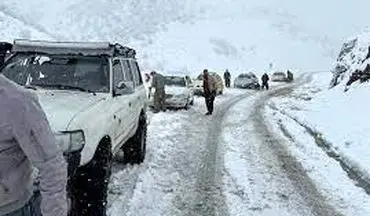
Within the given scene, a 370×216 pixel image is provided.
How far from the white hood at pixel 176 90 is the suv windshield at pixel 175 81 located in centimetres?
92

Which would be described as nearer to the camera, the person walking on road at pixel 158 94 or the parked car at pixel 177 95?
the person walking on road at pixel 158 94

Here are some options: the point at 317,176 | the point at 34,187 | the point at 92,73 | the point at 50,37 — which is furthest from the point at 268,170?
the point at 50,37

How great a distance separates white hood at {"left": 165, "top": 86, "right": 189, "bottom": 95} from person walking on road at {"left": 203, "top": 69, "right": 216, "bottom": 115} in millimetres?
1441

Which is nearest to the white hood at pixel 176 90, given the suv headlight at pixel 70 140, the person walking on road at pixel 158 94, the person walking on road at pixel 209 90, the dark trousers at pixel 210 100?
the person walking on road at pixel 158 94

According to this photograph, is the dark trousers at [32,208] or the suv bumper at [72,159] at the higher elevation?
the dark trousers at [32,208]

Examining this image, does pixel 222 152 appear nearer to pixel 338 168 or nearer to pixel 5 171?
pixel 338 168

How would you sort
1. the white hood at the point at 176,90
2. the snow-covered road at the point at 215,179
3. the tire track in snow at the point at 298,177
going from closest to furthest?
1. the snow-covered road at the point at 215,179
2. the tire track in snow at the point at 298,177
3. the white hood at the point at 176,90

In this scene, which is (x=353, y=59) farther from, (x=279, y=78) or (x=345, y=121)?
(x=279, y=78)

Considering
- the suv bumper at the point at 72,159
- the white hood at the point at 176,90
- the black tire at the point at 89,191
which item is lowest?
the white hood at the point at 176,90

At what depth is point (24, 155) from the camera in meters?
3.05

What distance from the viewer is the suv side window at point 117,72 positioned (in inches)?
325

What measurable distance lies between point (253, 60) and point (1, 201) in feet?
260

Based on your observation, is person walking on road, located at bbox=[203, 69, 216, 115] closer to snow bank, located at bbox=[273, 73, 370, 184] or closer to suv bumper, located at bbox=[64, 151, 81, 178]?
snow bank, located at bbox=[273, 73, 370, 184]

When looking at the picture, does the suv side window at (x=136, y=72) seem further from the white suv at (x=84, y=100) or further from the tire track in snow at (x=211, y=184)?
the tire track in snow at (x=211, y=184)
